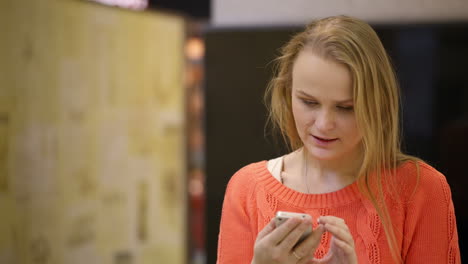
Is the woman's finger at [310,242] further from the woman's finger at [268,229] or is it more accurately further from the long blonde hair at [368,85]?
the long blonde hair at [368,85]

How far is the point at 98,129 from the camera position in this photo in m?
3.65

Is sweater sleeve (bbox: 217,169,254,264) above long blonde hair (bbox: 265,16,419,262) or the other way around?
the other way around

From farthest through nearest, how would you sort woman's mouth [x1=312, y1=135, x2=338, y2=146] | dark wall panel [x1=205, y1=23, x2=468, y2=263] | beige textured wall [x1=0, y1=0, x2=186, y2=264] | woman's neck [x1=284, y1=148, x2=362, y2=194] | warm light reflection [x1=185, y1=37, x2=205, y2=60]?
warm light reflection [x1=185, y1=37, x2=205, y2=60] → beige textured wall [x1=0, y1=0, x2=186, y2=264] → dark wall panel [x1=205, y1=23, x2=468, y2=263] → woman's neck [x1=284, y1=148, x2=362, y2=194] → woman's mouth [x1=312, y1=135, x2=338, y2=146]

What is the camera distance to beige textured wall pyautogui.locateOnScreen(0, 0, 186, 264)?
3.21 meters

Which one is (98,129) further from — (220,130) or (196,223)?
(220,130)

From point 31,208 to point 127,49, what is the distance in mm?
1094

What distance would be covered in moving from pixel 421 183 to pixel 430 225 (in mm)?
101

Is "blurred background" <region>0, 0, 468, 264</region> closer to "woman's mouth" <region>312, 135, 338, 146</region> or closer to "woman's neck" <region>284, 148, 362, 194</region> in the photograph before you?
"woman's neck" <region>284, 148, 362, 194</region>

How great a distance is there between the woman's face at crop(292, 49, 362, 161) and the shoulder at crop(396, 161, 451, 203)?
0.15m

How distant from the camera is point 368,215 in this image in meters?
1.50

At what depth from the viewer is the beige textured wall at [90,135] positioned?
10.5 feet

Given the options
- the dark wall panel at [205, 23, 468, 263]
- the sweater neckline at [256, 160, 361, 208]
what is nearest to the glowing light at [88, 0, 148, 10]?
the dark wall panel at [205, 23, 468, 263]

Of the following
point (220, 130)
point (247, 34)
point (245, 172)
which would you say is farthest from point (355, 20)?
point (220, 130)

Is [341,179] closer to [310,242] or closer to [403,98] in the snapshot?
[310,242]
